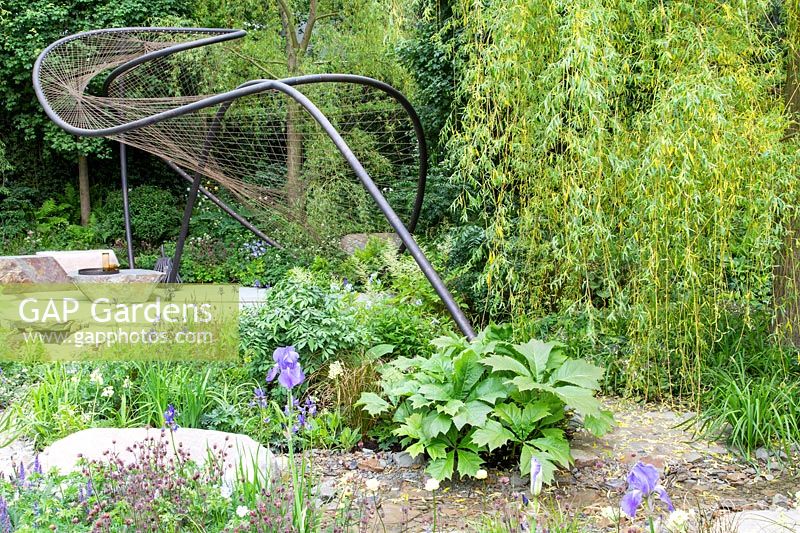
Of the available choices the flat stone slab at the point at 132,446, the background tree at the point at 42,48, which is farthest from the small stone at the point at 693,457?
the background tree at the point at 42,48

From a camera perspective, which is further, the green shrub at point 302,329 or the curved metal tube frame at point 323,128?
the curved metal tube frame at point 323,128

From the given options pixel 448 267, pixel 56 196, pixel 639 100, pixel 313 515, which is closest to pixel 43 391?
pixel 313 515

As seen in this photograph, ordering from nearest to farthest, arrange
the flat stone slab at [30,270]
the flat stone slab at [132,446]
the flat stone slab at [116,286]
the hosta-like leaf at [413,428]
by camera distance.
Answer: the flat stone slab at [132,446] → the hosta-like leaf at [413,428] → the flat stone slab at [116,286] → the flat stone slab at [30,270]

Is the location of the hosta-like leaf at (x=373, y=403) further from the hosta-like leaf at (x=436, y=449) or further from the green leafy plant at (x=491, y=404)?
the hosta-like leaf at (x=436, y=449)

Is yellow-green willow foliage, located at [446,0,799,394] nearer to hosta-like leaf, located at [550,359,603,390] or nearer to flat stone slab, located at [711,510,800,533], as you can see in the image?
hosta-like leaf, located at [550,359,603,390]

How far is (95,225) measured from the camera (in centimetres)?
1094

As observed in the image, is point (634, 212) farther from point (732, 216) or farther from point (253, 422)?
point (253, 422)

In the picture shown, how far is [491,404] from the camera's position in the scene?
2.99 metres

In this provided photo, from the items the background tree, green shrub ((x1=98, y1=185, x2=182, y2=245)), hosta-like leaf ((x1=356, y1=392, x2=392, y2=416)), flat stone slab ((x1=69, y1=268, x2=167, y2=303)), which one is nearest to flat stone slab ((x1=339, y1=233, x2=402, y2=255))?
flat stone slab ((x1=69, y1=268, x2=167, y2=303))

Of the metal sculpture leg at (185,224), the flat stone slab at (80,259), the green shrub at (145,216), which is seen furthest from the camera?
the green shrub at (145,216)

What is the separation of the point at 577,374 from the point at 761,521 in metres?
0.86

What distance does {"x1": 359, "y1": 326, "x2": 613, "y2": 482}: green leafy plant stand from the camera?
283 cm

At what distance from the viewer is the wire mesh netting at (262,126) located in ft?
20.0

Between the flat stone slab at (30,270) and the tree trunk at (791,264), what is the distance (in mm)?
6295
